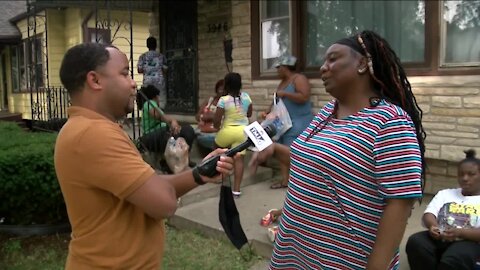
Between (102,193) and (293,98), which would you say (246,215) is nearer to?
(293,98)

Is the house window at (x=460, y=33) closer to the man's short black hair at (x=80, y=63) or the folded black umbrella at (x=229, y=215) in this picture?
the folded black umbrella at (x=229, y=215)

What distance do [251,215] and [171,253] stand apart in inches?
39.3

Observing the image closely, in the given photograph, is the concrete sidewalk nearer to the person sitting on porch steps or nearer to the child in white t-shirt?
the child in white t-shirt

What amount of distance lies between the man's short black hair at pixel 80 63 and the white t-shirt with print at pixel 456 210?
9.02 feet

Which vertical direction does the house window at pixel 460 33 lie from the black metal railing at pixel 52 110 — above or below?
above

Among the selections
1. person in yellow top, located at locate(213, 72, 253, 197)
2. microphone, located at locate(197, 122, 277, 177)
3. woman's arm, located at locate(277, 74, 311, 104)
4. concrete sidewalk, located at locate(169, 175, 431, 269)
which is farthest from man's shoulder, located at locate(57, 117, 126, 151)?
woman's arm, located at locate(277, 74, 311, 104)

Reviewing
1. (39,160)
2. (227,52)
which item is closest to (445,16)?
(227,52)

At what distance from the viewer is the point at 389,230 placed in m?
1.74

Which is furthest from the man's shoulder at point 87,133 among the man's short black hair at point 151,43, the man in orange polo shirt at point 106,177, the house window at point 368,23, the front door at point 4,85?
the front door at point 4,85

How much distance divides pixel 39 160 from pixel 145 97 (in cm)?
195

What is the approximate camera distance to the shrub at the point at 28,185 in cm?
456

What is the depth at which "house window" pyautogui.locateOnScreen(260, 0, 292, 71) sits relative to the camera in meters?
6.74

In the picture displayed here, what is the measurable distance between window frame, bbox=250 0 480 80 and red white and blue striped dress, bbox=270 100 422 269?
12.0ft

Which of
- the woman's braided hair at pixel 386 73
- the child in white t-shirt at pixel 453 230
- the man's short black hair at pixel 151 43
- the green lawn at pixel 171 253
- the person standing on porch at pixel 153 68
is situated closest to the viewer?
the woman's braided hair at pixel 386 73
